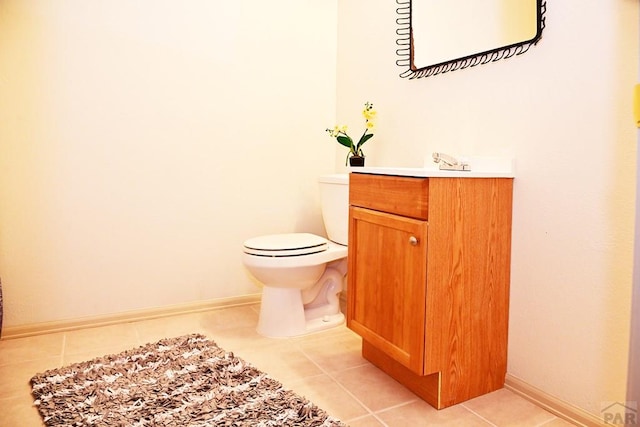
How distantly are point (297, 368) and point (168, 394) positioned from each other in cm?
51

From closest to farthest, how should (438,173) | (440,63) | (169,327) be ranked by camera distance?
1. (438,173)
2. (440,63)
3. (169,327)

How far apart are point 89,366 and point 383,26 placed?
2.08 metres

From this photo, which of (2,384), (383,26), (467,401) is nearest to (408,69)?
(383,26)

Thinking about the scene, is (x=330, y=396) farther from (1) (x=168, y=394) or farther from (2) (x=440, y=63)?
(2) (x=440, y=63)

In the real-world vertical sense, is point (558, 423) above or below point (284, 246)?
below

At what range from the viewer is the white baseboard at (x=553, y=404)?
4.51 feet

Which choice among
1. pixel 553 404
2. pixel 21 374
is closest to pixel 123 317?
pixel 21 374

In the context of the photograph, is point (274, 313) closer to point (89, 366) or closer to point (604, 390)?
point (89, 366)

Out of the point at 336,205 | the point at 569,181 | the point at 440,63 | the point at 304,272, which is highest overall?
the point at 440,63

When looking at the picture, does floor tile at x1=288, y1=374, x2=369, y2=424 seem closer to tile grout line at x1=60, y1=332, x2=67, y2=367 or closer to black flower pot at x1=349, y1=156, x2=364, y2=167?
tile grout line at x1=60, y1=332, x2=67, y2=367

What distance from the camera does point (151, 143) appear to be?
2277 millimetres

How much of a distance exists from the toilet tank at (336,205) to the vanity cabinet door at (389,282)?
0.43m

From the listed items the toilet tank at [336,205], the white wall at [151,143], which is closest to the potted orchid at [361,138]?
the toilet tank at [336,205]

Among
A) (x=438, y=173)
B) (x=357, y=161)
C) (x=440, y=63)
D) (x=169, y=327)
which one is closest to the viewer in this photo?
(x=438, y=173)
